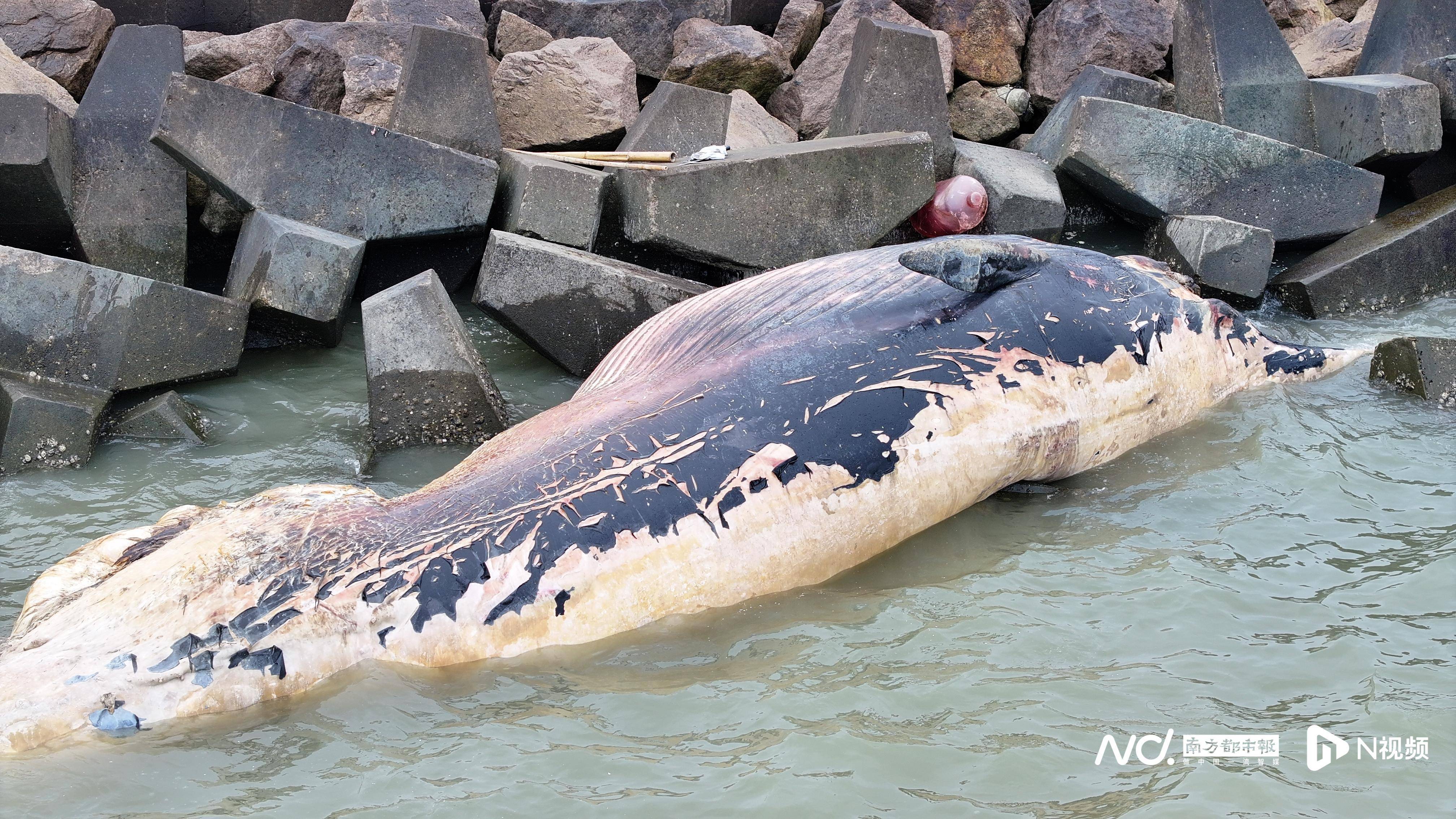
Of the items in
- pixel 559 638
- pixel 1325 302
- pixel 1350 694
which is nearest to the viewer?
pixel 1350 694

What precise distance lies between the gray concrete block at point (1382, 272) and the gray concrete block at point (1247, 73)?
98 cm

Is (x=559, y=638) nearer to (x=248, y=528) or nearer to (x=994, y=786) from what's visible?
(x=248, y=528)

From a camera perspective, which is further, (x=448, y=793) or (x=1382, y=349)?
(x=1382, y=349)

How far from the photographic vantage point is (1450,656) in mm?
3193

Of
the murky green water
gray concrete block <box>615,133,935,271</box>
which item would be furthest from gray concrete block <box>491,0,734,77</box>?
the murky green water

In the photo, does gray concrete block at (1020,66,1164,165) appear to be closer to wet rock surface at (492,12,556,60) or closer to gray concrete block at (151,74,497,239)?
wet rock surface at (492,12,556,60)

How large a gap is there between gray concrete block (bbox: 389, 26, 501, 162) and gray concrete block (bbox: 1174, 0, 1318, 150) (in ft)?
14.1

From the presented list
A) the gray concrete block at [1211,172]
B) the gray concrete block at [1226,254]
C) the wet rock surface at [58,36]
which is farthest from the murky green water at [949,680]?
the wet rock surface at [58,36]

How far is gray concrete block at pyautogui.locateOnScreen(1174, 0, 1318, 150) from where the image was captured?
7035 millimetres

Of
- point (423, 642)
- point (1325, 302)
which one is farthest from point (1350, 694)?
point (1325, 302)

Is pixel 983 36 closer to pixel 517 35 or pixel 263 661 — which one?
pixel 517 35

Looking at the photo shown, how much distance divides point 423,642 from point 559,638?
0.37 meters

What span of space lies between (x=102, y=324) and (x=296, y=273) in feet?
2.58

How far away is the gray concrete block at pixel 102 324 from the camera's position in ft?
15.3
